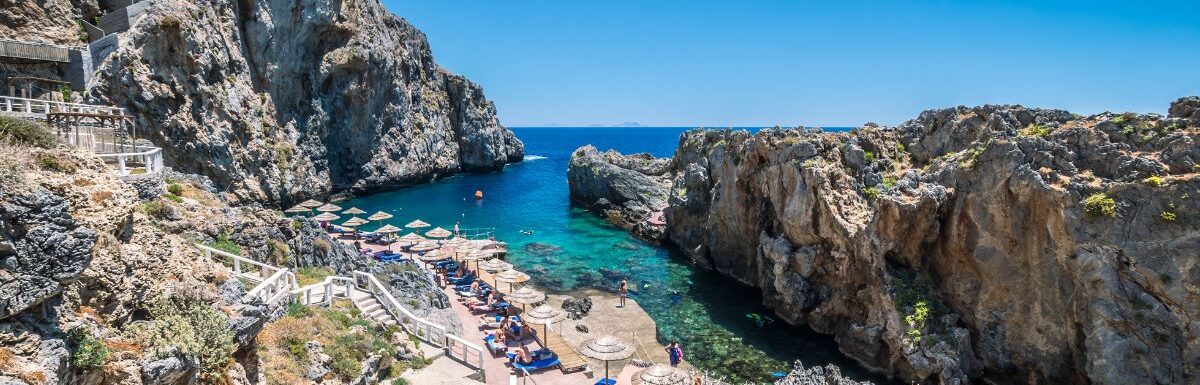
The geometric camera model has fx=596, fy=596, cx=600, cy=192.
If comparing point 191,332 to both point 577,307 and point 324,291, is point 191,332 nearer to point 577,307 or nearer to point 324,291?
point 324,291

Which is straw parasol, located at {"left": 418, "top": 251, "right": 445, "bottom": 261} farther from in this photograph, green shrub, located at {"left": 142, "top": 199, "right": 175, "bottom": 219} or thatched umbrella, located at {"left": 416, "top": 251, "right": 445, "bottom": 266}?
green shrub, located at {"left": 142, "top": 199, "right": 175, "bottom": 219}

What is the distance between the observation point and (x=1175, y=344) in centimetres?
1738

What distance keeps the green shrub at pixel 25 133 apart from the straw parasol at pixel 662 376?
15.0m

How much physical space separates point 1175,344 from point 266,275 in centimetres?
2626

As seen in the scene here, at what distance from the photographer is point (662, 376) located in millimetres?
18516

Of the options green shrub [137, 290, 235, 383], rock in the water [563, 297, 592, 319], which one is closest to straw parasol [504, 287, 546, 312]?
rock in the water [563, 297, 592, 319]

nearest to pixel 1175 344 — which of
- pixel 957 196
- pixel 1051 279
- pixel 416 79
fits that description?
pixel 1051 279

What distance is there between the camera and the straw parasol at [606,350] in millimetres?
19422

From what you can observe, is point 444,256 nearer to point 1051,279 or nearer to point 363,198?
point 1051,279

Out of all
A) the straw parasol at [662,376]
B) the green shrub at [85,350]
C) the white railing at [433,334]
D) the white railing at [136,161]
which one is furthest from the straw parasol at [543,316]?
the green shrub at [85,350]

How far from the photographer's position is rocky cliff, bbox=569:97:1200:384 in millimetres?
17672

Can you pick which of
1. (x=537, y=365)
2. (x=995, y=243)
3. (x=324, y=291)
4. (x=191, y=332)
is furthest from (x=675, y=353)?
(x=191, y=332)

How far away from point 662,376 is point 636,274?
1834cm

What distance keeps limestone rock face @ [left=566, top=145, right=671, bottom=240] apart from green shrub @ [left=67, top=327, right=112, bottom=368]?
3964cm
